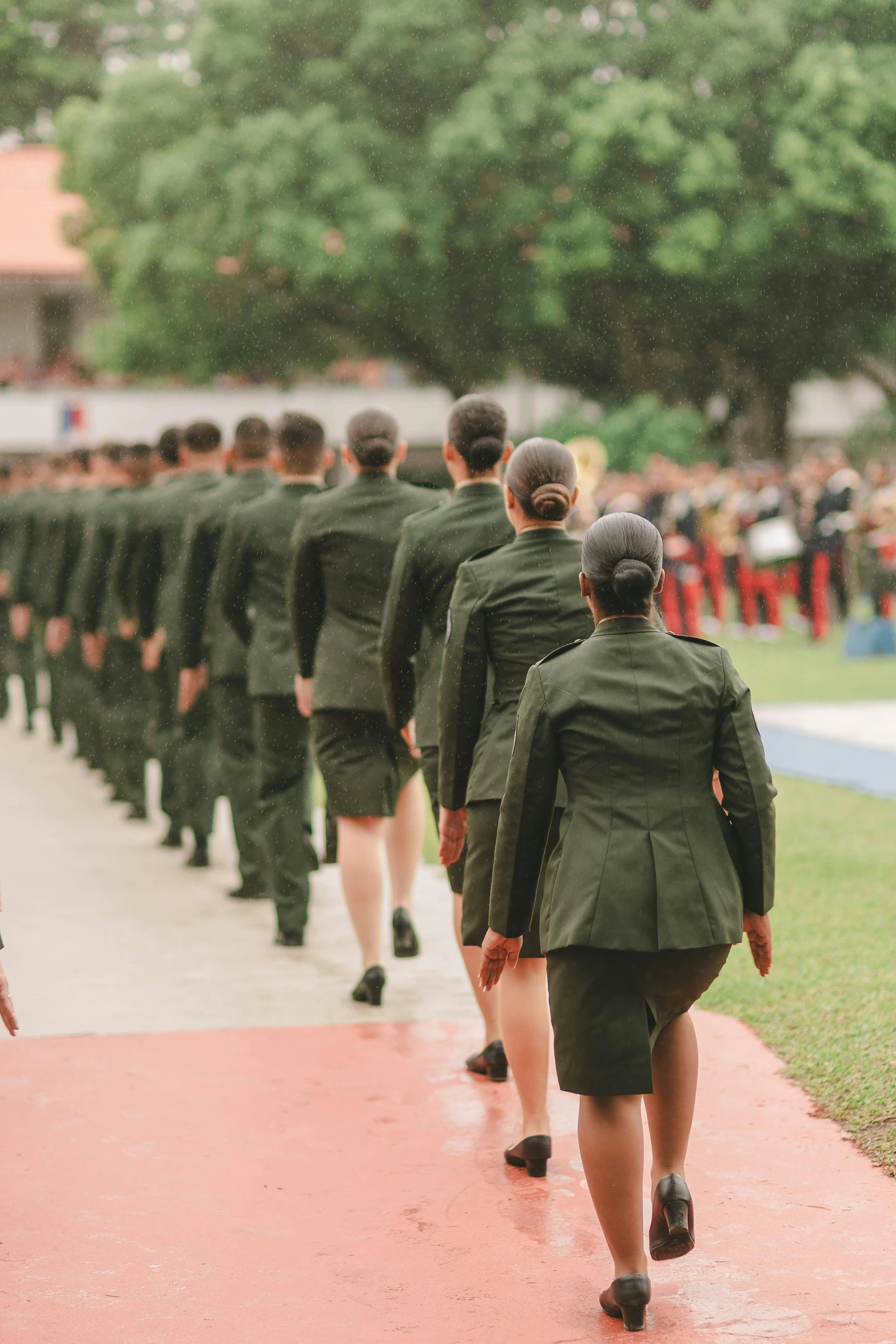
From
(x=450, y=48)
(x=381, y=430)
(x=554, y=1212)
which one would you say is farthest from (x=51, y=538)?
(x=450, y=48)

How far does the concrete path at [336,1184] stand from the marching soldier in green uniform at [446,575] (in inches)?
18.1

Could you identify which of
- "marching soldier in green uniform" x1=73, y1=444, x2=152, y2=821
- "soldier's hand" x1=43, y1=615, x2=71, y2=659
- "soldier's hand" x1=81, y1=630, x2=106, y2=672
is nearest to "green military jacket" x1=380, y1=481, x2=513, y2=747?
"marching soldier in green uniform" x1=73, y1=444, x2=152, y2=821

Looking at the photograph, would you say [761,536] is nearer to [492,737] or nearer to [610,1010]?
[492,737]

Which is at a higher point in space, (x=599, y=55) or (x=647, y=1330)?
(x=599, y=55)

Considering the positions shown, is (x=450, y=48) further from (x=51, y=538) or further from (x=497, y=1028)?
(x=497, y=1028)

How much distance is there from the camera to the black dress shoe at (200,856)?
9.52 metres

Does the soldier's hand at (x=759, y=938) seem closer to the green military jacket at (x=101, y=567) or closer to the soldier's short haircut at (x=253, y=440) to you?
the soldier's short haircut at (x=253, y=440)

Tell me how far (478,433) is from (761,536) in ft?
53.1

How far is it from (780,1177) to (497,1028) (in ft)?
4.12

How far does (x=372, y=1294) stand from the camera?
4.16 metres

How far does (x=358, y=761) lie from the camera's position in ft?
22.2

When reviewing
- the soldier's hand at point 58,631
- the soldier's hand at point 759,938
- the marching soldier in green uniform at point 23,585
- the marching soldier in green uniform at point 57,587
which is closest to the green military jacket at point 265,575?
the soldier's hand at point 759,938

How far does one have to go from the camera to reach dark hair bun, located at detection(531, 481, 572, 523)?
5.06 m

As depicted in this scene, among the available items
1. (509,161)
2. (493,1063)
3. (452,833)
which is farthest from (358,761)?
(509,161)
